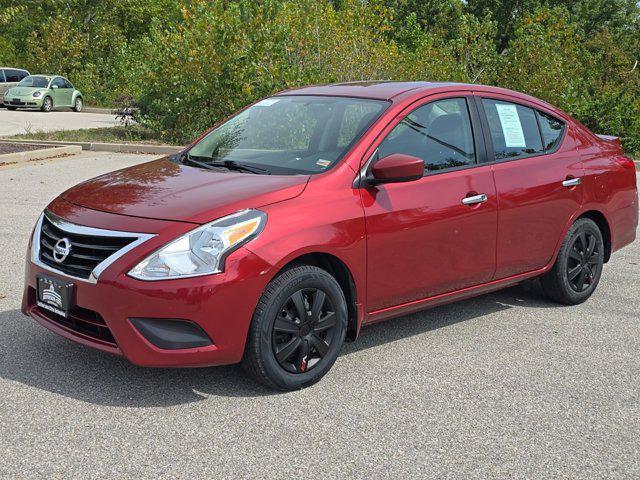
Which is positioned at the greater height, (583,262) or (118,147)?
(583,262)

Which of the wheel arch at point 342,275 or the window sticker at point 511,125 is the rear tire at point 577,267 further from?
the wheel arch at point 342,275

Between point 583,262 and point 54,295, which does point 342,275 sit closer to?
point 54,295

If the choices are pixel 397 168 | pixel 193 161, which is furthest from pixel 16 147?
pixel 397 168

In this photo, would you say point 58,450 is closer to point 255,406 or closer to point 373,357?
point 255,406

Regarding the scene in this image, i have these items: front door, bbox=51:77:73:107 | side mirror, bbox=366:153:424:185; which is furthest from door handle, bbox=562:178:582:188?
front door, bbox=51:77:73:107

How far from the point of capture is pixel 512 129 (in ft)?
19.4

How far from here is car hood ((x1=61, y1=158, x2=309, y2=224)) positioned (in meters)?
4.35

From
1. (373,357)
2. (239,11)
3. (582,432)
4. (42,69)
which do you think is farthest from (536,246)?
(42,69)

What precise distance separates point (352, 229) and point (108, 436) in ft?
5.59

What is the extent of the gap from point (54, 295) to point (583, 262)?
3.96 metres

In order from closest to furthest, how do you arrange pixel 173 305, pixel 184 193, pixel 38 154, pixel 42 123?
pixel 173 305, pixel 184 193, pixel 38 154, pixel 42 123

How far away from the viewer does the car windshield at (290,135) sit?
501cm

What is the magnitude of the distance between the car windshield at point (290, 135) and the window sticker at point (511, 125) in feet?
3.56

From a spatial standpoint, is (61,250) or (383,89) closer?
(61,250)
